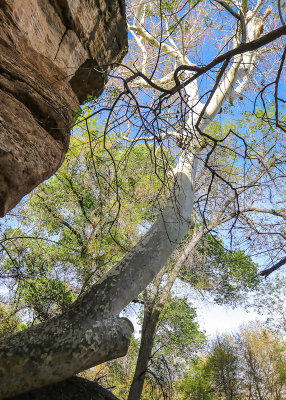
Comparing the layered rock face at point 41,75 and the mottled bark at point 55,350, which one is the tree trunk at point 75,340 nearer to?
the mottled bark at point 55,350

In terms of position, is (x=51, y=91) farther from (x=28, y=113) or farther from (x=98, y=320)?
(x=98, y=320)

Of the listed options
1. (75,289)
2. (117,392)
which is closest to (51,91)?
(75,289)

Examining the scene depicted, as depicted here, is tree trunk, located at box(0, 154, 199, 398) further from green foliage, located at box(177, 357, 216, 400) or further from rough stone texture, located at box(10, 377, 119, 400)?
green foliage, located at box(177, 357, 216, 400)

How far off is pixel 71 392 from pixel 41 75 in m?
3.29

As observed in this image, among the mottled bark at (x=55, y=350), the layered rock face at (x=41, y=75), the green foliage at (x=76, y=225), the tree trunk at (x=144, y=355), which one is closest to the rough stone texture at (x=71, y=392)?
the mottled bark at (x=55, y=350)

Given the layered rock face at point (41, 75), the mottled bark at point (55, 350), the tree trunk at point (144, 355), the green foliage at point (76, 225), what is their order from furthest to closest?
1. the green foliage at point (76, 225)
2. the tree trunk at point (144, 355)
3. the mottled bark at point (55, 350)
4. the layered rock face at point (41, 75)

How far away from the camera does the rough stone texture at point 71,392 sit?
2934mm

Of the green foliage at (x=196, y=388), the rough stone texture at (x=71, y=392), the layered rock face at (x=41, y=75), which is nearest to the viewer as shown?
the layered rock face at (x=41, y=75)

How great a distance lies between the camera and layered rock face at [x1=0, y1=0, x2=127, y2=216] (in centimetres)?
208

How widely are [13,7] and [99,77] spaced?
1.53 meters

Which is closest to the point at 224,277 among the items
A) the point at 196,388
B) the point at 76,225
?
the point at 196,388

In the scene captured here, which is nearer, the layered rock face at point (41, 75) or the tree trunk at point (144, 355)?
the layered rock face at point (41, 75)

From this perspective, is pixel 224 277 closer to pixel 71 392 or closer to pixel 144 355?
pixel 144 355

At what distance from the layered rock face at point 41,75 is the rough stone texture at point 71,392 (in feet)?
6.66
